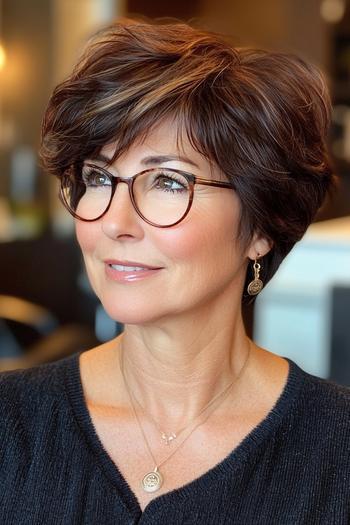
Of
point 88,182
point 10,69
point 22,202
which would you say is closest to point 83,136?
point 88,182

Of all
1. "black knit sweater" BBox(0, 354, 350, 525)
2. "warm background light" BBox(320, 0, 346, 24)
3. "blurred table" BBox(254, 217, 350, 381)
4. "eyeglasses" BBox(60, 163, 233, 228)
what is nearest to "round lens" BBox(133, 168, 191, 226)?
"eyeglasses" BBox(60, 163, 233, 228)

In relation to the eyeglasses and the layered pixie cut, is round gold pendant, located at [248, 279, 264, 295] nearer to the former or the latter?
the layered pixie cut

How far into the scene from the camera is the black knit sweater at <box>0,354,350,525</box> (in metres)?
1.43

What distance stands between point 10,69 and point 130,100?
5.23 m

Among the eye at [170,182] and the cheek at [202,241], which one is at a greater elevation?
the eye at [170,182]

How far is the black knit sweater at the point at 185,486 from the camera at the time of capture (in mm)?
1434

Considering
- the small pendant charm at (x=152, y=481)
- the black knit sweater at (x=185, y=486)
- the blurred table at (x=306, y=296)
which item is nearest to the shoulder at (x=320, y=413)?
the black knit sweater at (x=185, y=486)

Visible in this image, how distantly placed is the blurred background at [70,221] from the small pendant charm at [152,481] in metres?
1.69

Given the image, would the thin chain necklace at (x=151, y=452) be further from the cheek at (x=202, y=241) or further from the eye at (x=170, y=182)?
the eye at (x=170, y=182)

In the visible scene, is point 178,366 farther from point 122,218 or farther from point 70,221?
point 70,221

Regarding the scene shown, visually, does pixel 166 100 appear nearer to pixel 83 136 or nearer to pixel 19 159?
pixel 83 136

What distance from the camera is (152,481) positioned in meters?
1.46

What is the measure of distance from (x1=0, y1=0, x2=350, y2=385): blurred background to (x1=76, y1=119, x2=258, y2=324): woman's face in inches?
68.4

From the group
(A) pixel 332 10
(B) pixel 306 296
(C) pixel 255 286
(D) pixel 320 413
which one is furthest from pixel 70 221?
(D) pixel 320 413
